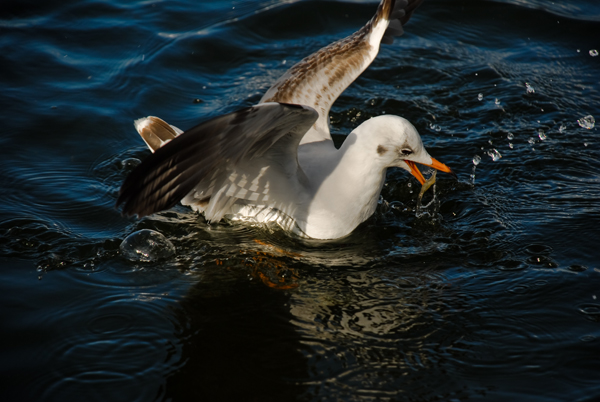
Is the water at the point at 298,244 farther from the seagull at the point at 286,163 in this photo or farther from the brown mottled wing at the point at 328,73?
the brown mottled wing at the point at 328,73

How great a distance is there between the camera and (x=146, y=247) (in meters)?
4.43

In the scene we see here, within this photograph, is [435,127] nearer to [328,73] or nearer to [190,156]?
[328,73]

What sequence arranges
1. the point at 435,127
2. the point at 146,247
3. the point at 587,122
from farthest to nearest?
the point at 435,127 < the point at 587,122 < the point at 146,247

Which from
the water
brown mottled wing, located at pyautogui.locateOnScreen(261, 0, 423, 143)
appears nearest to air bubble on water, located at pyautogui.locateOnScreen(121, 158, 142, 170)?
the water

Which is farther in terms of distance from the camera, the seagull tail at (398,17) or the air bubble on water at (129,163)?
the seagull tail at (398,17)

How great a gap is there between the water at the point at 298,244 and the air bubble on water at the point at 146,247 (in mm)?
50

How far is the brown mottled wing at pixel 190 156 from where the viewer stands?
3561mm

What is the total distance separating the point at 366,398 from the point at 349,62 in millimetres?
3153

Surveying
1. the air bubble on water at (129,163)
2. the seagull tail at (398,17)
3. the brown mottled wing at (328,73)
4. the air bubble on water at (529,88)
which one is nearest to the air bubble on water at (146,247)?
the air bubble on water at (129,163)

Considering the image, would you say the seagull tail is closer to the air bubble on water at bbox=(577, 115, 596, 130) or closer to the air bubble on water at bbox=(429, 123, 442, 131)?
the air bubble on water at bbox=(429, 123, 442, 131)

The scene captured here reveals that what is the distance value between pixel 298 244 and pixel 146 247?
111cm

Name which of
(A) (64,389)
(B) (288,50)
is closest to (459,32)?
(B) (288,50)

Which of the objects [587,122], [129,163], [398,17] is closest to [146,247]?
[129,163]

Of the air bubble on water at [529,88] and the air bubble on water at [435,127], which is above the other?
the air bubble on water at [529,88]
